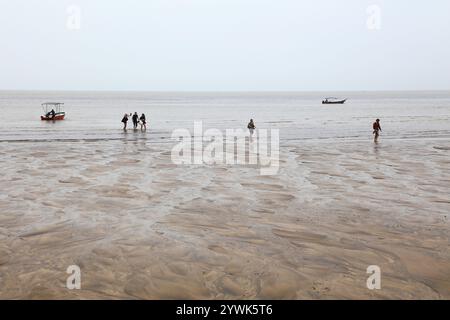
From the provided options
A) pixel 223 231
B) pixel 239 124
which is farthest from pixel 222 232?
pixel 239 124

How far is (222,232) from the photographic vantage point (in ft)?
29.1

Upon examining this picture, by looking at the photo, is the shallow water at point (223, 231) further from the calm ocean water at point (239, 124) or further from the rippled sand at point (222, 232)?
the calm ocean water at point (239, 124)

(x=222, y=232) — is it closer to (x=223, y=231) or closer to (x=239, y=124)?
(x=223, y=231)

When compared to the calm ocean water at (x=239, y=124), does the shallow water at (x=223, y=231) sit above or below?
below

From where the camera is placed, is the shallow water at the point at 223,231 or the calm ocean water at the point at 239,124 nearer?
the shallow water at the point at 223,231

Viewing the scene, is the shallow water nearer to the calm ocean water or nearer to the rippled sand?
the rippled sand

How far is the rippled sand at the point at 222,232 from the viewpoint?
6.36 metres

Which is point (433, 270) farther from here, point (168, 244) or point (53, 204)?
point (53, 204)

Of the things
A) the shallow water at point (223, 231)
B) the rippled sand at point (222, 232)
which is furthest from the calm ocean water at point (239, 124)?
the shallow water at point (223, 231)

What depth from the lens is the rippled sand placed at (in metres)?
6.36

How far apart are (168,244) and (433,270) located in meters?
4.95

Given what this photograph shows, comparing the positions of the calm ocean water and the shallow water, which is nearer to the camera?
the shallow water

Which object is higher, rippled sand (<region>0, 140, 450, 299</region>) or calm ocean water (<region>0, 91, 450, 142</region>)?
calm ocean water (<region>0, 91, 450, 142</region>)

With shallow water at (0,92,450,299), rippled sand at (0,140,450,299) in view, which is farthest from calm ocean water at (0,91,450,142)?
shallow water at (0,92,450,299)
